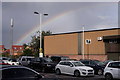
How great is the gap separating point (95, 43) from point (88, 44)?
1972 millimetres

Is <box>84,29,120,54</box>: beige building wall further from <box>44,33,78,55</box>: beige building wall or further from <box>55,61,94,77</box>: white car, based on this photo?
<box>55,61,94,77</box>: white car

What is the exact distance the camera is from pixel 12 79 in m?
8.25

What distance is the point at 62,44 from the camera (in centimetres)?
5425

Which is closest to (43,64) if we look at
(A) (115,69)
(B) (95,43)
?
(A) (115,69)

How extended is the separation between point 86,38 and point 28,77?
40892mm

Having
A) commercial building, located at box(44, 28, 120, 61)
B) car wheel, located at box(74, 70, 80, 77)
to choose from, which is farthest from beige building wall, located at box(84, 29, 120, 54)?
car wheel, located at box(74, 70, 80, 77)

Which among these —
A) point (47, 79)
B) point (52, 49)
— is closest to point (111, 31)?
point (52, 49)

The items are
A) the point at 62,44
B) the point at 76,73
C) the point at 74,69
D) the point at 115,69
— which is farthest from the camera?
the point at 62,44

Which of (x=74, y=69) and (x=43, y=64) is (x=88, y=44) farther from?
(x=74, y=69)

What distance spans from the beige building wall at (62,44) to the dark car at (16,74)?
42.2 m

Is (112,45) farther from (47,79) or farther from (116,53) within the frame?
(47,79)

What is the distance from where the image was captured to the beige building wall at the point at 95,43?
4519 cm

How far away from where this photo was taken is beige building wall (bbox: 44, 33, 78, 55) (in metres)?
51.4

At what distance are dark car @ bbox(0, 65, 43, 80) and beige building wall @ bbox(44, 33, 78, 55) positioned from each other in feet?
139
